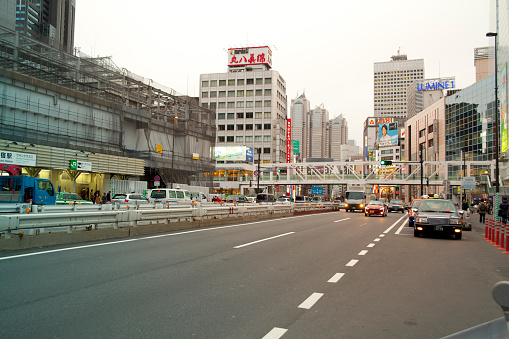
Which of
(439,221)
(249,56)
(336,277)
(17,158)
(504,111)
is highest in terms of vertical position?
(249,56)

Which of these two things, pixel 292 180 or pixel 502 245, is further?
pixel 292 180

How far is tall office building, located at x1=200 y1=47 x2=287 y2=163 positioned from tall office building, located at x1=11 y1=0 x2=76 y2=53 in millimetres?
37014

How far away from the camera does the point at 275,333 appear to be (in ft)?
15.4

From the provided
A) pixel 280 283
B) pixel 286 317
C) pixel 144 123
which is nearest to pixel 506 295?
pixel 286 317

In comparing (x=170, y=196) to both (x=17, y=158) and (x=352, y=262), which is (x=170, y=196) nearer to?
(x=17, y=158)

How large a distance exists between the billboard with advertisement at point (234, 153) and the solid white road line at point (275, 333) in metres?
90.2

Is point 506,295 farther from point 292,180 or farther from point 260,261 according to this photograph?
point 292,180

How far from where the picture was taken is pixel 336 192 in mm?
142750

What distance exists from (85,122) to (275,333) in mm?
42614

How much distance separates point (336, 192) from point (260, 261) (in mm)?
136190

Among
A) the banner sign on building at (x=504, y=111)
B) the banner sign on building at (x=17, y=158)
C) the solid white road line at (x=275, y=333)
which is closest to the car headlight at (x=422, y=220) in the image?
the solid white road line at (x=275, y=333)

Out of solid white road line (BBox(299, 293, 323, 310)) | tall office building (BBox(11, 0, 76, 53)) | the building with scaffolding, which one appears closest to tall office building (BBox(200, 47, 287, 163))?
tall office building (BBox(11, 0, 76, 53))

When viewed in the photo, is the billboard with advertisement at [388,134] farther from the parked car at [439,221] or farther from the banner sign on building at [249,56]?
the parked car at [439,221]

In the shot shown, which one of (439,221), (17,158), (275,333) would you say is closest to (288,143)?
(17,158)
